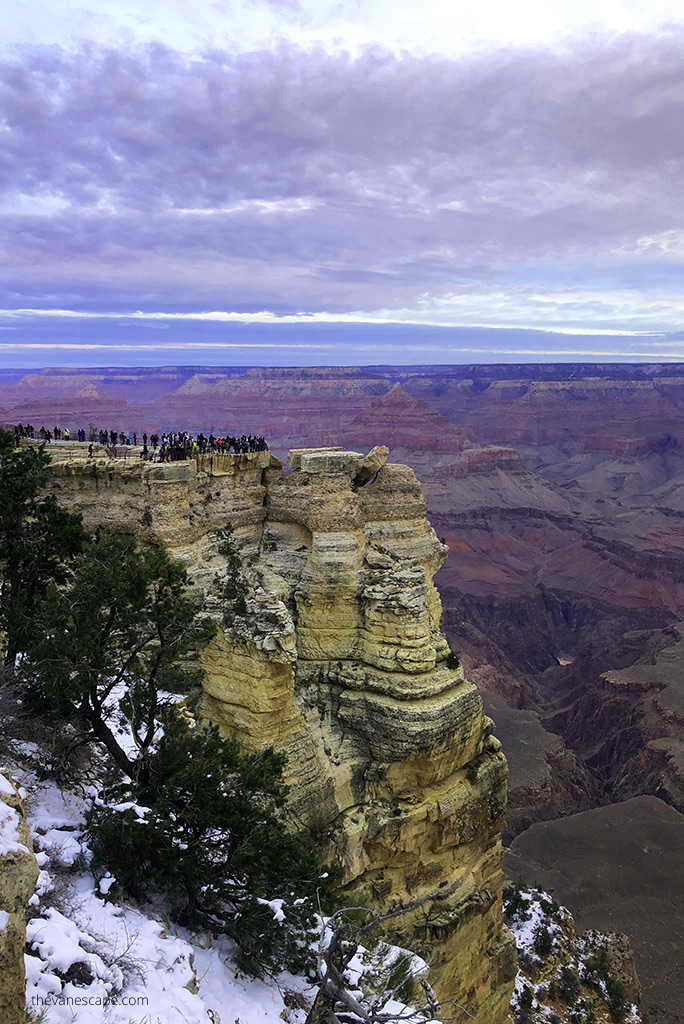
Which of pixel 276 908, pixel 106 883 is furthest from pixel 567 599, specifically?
pixel 106 883

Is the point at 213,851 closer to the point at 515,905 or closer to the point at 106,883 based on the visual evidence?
the point at 106,883

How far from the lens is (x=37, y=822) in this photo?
12219mm

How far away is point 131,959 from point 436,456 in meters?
157

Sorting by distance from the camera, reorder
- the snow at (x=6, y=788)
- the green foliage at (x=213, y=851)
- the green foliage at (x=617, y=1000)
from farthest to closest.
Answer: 1. the green foliage at (x=617, y=1000)
2. the green foliage at (x=213, y=851)
3. the snow at (x=6, y=788)

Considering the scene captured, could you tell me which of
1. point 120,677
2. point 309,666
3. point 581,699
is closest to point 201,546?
point 309,666

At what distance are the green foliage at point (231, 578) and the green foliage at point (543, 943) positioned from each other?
22.7 m

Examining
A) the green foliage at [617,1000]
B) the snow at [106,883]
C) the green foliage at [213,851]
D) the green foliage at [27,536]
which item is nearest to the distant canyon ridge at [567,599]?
the green foliage at [617,1000]

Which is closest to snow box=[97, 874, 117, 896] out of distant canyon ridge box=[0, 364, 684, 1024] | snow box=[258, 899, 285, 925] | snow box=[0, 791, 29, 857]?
snow box=[258, 899, 285, 925]

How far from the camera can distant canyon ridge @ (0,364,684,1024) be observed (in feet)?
136

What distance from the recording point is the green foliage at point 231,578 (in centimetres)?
2011

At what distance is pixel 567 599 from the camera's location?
9700cm

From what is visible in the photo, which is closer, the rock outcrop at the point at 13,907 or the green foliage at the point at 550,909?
the rock outcrop at the point at 13,907

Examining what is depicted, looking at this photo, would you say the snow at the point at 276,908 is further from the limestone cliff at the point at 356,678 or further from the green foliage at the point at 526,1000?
the green foliage at the point at 526,1000

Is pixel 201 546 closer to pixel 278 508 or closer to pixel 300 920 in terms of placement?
pixel 278 508
